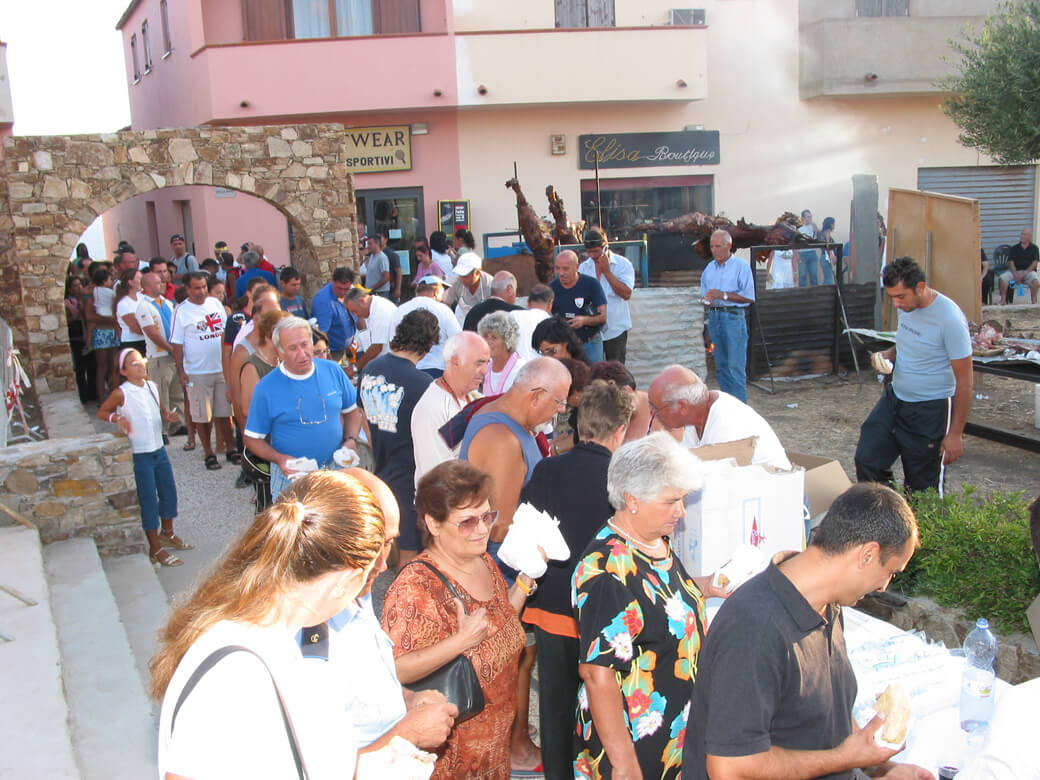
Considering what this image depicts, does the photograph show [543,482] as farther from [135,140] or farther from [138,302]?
[135,140]

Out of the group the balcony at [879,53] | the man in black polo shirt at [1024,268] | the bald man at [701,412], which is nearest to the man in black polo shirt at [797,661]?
the bald man at [701,412]

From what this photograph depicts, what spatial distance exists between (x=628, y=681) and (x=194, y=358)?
6869mm

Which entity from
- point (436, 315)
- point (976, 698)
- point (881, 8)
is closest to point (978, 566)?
point (976, 698)

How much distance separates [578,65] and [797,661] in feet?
59.2

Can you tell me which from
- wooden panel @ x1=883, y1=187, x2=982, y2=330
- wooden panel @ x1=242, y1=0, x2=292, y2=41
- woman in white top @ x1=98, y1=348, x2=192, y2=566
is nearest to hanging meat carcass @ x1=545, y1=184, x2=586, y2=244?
wooden panel @ x1=883, y1=187, x2=982, y2=330

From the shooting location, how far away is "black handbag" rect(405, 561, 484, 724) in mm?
2611

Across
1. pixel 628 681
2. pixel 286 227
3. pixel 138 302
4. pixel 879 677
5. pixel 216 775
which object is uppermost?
pixel 286 227

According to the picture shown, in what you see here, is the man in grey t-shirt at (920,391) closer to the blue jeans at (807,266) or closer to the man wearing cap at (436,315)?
the man wearing cap at (436,315)

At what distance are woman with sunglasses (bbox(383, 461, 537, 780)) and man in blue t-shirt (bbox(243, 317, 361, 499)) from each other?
2271mm

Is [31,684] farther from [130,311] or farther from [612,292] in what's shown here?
[612,292]

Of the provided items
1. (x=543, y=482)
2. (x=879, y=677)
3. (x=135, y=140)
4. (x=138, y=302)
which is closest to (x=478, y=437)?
(x=543, y=482)

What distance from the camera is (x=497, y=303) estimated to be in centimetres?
720

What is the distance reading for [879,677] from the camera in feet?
10.3

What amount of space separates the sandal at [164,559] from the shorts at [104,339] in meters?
5.71
